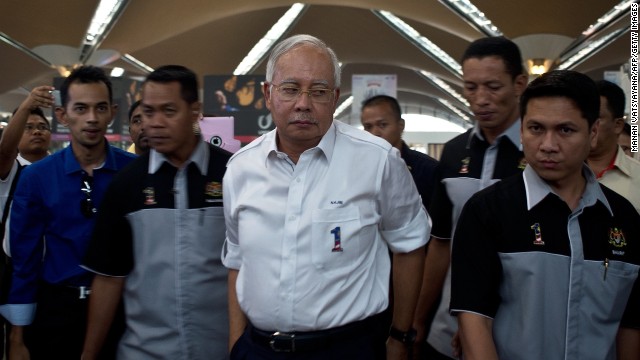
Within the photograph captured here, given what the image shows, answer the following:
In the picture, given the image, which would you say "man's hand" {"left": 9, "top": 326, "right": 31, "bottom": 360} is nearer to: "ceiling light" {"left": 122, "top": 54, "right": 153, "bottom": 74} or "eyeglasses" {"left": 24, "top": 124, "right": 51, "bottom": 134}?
"eyeglasses" {"left": 24, "top": 124, "right": 51, "bottom": 134}

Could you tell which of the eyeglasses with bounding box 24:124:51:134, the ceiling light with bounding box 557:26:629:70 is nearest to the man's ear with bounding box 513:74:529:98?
the eyeglasses with bounding box 24:124:51:134

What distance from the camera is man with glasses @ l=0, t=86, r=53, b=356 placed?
3631mm

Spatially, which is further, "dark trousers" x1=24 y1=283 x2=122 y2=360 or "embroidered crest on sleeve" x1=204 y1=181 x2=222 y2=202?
"dark trousers" x1=24 y1=283 x2=122 y2=360

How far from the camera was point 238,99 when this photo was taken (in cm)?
999

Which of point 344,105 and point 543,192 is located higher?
point 344,105

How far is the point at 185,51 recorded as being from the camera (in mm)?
25531

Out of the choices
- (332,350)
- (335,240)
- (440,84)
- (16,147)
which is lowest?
(332,350)

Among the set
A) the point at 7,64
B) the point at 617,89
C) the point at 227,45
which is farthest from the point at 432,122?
the point at 617,89

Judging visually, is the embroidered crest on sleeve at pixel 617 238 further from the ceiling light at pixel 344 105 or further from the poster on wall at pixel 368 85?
the ceiling light at pixel 344 105

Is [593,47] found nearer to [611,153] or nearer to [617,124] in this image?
[617,124]

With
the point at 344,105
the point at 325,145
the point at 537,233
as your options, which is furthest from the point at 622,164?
the point at 344,105

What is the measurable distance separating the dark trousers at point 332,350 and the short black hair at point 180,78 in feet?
3.40

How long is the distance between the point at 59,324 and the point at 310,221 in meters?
1.45

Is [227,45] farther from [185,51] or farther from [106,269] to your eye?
[106,269]
